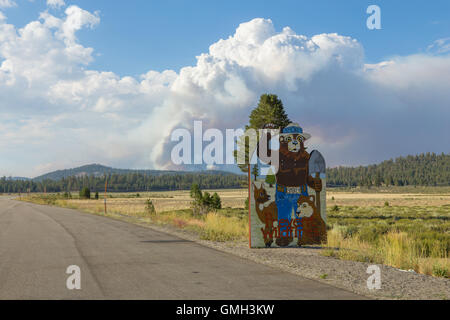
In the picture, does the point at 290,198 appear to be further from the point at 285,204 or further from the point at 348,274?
the point at 348,274

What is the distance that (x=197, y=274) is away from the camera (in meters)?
8.20

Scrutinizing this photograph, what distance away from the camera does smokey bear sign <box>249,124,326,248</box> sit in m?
12.4

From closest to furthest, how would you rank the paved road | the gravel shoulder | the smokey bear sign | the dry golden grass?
the paved road < the gravel shoulder < the smokey bear sign < the dry golden grass

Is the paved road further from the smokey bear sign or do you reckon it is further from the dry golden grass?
the dry golden grass

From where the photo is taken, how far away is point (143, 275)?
26.3 ft

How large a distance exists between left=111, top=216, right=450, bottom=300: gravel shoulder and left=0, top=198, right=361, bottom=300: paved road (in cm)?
47

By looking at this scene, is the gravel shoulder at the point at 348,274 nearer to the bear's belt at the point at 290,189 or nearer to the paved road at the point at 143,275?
the paved road at the point at 143,275

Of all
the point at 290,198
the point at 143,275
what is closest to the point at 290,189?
the point at 290,198

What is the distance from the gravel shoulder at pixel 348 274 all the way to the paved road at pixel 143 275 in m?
0.47

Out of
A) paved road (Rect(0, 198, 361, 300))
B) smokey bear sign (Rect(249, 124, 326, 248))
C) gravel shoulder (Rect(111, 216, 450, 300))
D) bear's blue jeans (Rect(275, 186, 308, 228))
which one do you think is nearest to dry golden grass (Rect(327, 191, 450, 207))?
smokey bear sign (Rect(249, 124, 326, 248))

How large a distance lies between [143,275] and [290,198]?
6.00m

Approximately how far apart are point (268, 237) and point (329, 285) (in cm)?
506
